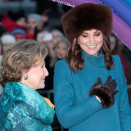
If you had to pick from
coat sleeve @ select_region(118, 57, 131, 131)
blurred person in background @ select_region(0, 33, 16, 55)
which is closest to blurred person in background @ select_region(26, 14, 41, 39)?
blurred person in background @ select_region(0, 33, 16, 55)

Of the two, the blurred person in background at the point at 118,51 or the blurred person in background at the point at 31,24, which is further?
the blurred person in background at the point at 31,24

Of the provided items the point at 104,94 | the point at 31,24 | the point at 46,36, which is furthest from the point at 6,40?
the point at 104,94

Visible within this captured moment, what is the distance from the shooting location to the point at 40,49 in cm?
216

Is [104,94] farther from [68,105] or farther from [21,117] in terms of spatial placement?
A: [21,117]

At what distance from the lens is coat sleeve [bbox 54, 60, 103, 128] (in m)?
2.01

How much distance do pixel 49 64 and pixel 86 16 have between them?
2.64m

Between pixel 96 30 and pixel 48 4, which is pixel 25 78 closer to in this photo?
pixel 96 30

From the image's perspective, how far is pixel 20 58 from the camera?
2074mm

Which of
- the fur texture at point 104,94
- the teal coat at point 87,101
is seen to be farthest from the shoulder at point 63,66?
the fur texture at point 104,94

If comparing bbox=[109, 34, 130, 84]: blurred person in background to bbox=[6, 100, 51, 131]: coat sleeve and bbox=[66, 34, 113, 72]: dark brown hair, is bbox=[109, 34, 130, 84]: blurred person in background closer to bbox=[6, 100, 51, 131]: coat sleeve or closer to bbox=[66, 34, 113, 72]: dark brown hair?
bbox=[66, 34, 113, 72]: dark brown hair

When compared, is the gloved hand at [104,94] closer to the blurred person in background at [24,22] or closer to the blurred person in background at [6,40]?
the blurred person in background at [6,40]

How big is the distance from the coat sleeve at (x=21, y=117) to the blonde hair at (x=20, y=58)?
0.89ft

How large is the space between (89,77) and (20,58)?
0.65 m

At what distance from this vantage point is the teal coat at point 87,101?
2.02m
